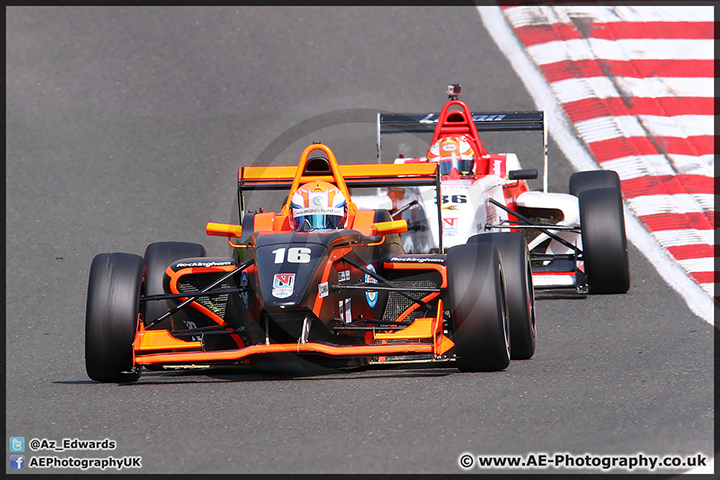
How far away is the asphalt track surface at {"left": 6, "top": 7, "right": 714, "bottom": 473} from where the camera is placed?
5.79 metres

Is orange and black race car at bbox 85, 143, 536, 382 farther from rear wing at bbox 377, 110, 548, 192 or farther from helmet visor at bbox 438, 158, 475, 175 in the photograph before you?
rear wing at bbox 377, 110, 548, 192

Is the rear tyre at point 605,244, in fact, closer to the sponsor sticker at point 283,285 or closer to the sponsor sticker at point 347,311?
the sponsor sticker at point 347,311

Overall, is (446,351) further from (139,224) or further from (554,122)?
(554,122)

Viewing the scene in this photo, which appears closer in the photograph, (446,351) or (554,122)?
(446,351)

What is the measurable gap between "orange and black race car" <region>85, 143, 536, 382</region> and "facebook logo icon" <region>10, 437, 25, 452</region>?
159cm

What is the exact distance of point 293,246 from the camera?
7.49 metres

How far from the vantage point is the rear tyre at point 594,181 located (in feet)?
40.8

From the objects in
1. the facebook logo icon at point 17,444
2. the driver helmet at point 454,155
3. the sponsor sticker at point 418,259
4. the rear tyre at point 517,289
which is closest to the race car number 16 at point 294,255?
the sponsor sticker at point 418,259

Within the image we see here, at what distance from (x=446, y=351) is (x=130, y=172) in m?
9.24

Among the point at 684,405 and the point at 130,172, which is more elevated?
the point at 130,172

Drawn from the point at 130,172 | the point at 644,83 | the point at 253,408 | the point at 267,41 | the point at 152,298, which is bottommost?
the point at 253,408

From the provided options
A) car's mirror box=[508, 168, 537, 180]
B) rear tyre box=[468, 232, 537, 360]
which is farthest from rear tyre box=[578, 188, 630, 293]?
rear tyre box=[468, 232, 537, 360]

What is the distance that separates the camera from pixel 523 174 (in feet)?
40.7

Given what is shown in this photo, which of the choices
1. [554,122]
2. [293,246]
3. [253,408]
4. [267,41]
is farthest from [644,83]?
[253,408]
